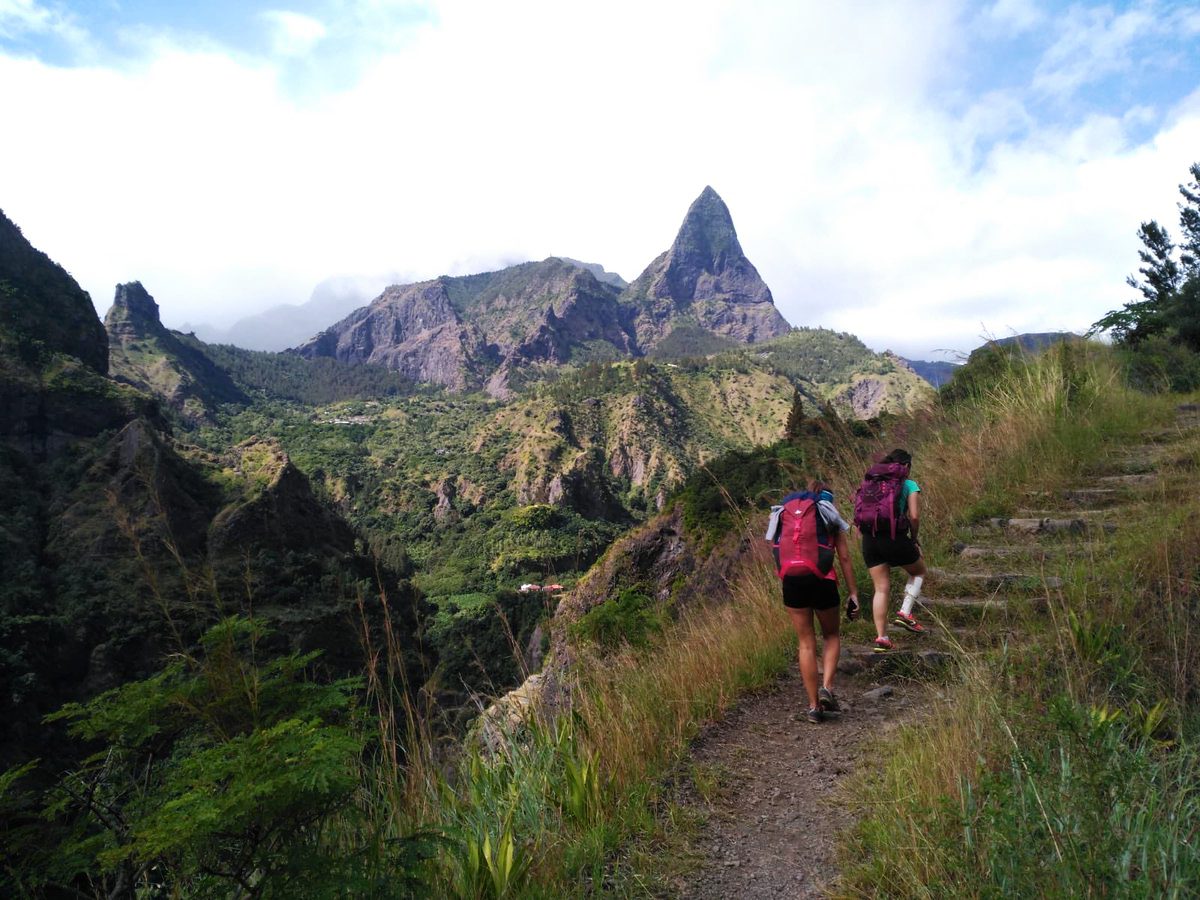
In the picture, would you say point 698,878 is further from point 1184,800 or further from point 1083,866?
point 1184,800

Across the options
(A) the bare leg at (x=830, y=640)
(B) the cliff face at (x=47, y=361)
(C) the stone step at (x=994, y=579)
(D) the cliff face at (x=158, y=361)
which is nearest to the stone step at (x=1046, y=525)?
(C) the stone step at (x=994, y=579)

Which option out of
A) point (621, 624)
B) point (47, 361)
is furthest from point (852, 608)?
point (47, 361)

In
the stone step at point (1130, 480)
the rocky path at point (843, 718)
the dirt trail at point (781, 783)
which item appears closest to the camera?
the dirt trail at point (781, 783)

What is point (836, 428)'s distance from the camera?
856cm

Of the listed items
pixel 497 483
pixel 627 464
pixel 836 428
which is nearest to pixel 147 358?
pixel 497 483

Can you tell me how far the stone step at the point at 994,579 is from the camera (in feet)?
12.9

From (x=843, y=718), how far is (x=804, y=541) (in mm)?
1143

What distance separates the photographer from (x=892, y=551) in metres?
4.63

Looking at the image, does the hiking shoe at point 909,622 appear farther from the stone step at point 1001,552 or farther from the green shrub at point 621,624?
the green shrub at point 621,624

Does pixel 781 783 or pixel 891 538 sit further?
pixel 891 538

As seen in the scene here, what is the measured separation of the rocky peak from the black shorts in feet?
722

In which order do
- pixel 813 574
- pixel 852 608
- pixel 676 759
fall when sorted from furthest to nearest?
pixel 852 608
pixel 813 574
pixel 676 759

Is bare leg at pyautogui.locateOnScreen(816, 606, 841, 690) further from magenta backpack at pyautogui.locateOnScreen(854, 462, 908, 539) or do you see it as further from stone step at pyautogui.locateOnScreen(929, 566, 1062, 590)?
stone step at pyautogui.locateOnScreen(929, 566, 1062, 590)

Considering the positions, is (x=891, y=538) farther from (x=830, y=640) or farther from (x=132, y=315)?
(x=132, y=315)
